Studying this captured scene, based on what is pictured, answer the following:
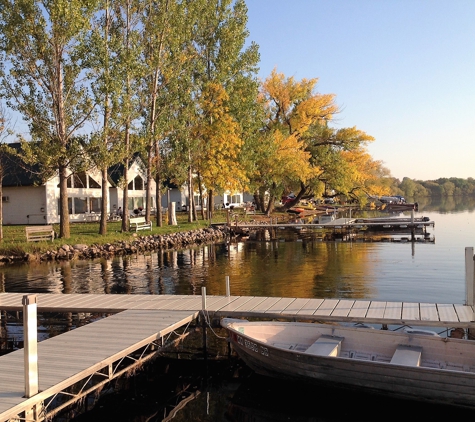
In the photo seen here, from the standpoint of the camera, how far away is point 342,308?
11.1 meters

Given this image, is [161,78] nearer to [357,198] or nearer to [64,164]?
[64,164]

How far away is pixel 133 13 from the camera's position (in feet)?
105

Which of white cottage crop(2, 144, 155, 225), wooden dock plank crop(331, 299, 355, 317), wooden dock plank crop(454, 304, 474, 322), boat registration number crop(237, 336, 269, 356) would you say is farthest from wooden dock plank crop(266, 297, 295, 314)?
A: white cottage crop(2, 144, 155, 225)

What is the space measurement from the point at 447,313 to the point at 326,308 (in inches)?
92.8

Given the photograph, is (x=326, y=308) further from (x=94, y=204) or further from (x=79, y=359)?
(x=94, y=204)

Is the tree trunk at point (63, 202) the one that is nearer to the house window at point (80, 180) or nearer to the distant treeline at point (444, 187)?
the house window at point (80, 180)

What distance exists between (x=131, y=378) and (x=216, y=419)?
237cm

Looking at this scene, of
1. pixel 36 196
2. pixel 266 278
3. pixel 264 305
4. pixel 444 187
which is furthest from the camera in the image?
pixel 444 187

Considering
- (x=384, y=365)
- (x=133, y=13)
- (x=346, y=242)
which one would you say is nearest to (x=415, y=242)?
(x=346, y=242)

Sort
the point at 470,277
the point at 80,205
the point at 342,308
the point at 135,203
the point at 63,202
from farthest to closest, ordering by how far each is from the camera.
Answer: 1. the point at 135,203
2. the point at 80,205
3. the point at 63,202
4. the point at 342,308
5. the point at 470,277

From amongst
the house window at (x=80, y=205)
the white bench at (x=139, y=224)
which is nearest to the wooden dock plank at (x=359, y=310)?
the white bench at (x=139, y=224)

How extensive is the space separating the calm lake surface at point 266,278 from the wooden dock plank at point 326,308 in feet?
5.80

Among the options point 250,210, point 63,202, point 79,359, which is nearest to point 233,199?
point 250,210

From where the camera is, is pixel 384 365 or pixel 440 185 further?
pixel 440 185
